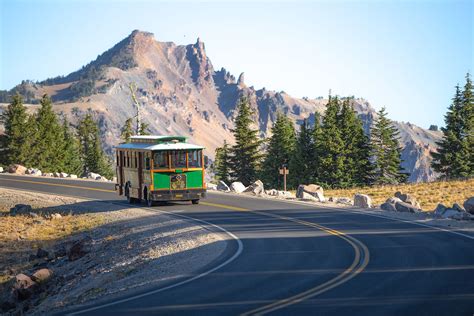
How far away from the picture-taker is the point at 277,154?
78875mm

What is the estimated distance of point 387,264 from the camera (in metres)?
18.0

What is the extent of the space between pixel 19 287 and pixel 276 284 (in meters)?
10.5

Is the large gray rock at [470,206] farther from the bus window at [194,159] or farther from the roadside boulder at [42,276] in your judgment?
the roadside boulder at [42,276]

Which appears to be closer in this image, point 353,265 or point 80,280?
point 353,265

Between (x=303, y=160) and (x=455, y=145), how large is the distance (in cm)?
1740

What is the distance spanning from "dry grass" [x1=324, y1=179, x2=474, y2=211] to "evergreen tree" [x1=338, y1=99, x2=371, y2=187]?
1375 cm

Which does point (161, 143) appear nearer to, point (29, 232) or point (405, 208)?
point (29, 232)

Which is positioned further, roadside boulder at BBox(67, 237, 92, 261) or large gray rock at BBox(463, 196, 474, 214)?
large gray rock at BBox(463, 196, 474, 214)

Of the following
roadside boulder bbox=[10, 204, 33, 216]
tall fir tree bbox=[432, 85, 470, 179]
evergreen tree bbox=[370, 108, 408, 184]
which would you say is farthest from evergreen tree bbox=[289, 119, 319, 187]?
roadside boulder bbox=[10, 204, 33, 216]

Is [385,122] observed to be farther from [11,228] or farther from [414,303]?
[414,303]

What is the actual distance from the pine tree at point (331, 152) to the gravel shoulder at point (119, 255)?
1553 inches

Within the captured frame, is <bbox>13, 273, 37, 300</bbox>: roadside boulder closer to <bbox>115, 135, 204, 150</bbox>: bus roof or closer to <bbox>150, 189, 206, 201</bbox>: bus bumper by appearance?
<bbox>150, 189, 206, 201</bbox>: bus bumper

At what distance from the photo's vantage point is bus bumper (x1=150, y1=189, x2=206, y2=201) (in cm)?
3344

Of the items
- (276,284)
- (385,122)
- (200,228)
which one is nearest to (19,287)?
(200,228)
